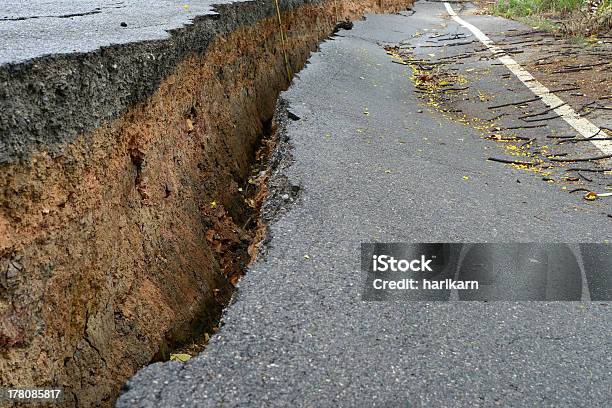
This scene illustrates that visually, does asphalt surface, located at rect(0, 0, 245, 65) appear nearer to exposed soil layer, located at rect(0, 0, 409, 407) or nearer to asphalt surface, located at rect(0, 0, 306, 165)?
asphalt surface, located at rect(0, 0, 306, 165)

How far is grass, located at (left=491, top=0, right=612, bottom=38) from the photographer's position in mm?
7906

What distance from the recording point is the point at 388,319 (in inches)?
88.7

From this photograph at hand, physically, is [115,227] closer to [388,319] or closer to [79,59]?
[79,59]

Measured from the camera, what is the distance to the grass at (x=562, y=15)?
311 inches

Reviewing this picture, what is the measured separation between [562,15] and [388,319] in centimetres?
1007

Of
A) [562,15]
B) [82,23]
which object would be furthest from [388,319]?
[562,15]

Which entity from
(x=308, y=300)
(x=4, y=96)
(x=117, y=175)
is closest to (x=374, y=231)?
(x=308, y=300)

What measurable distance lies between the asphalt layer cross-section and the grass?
5113 millimetres

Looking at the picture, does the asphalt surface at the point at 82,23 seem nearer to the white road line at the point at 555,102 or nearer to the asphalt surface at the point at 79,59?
the asphalt surface at the point at 79,59

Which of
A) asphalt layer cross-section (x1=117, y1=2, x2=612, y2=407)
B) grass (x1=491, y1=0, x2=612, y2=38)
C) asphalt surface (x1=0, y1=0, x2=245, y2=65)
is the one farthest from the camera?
grass (x1=491, y1=0, x2=612, y2=38)

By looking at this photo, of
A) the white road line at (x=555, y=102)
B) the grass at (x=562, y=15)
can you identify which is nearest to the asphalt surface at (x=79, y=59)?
the white road line at (x=555, y=102)

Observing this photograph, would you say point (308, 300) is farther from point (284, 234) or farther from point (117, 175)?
point (117, 175)

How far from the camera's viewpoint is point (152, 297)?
8.92 feet

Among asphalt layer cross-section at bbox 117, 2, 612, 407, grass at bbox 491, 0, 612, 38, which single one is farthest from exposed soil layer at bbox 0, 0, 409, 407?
grass at bbox 491, 0, 612, 38
